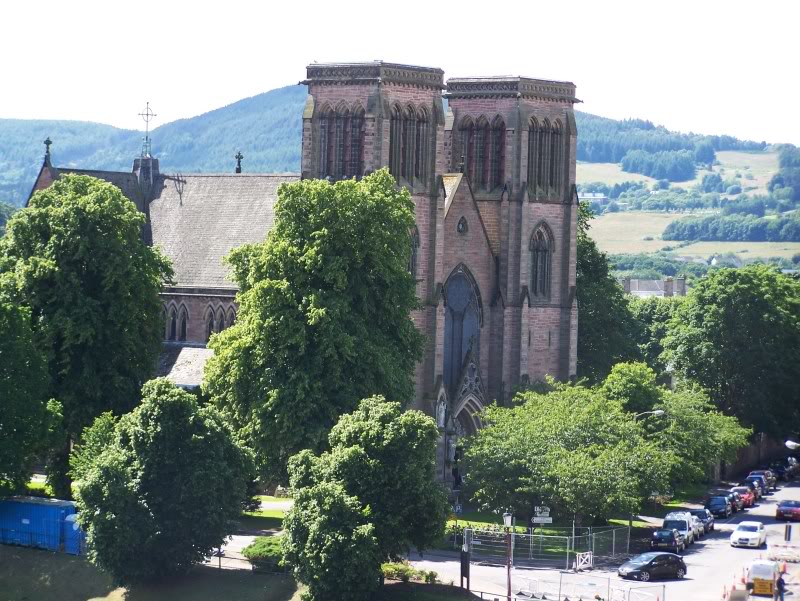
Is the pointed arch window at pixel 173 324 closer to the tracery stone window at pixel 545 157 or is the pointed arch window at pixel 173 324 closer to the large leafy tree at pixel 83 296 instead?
the large leafy tree at pixel 83 296

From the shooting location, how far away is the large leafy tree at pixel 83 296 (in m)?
73.9

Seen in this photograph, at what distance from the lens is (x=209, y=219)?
91688mm

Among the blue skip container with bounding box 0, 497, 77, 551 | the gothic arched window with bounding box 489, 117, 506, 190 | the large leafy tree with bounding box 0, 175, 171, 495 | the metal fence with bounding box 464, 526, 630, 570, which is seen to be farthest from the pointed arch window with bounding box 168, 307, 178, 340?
the metal fence with bounding box 464, 526, 630, 570

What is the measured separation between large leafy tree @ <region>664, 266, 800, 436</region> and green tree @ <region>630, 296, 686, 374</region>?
4028 millimetres

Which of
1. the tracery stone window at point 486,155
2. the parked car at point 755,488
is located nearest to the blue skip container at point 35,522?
the tracery stone window at point 486,155

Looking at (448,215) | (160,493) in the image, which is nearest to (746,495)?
(448,215)

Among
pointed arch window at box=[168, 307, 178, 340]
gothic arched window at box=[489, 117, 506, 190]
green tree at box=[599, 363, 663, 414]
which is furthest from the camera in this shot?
gothic arched window at box=[489, 117, 506, 190]

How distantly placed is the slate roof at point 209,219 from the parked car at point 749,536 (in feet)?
92.6

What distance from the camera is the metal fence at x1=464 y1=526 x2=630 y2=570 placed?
224 feet

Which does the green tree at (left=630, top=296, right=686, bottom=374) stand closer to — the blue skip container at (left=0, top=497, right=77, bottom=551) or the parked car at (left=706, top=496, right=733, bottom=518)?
the parked car at (left=706, top=496, right=733, bottom=518)

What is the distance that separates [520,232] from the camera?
90250mm

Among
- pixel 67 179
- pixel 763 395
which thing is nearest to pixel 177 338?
pixel 67 179

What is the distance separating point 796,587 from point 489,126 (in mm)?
34849

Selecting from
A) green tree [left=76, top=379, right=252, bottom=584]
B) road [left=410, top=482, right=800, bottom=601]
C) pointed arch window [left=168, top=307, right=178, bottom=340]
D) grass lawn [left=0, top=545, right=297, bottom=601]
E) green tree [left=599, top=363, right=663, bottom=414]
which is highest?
pointed arch window [left=168, top=307, right=178, bottom=340]
